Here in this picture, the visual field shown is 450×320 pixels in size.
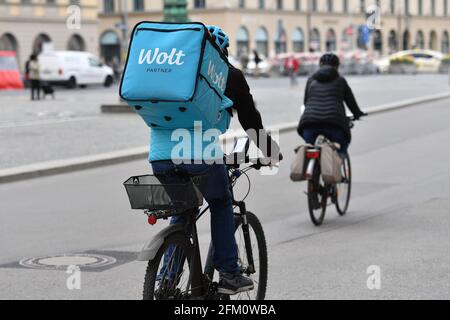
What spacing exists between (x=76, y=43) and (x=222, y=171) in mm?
65417

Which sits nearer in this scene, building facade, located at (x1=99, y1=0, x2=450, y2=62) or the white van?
the white van

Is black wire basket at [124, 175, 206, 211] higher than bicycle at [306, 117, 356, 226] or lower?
higher

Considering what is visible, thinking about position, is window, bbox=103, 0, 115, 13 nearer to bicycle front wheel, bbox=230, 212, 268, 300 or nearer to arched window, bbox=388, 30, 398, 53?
arched window, bbox=388, 30, 398, 53

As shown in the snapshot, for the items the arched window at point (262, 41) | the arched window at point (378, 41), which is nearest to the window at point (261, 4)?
the arched window at point (262, 41)

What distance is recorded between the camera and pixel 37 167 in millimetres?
15719

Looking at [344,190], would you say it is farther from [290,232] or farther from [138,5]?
[138,5]

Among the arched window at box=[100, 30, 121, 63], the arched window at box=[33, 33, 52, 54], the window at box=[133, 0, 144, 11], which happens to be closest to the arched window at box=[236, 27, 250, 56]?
the window at box=[133, 0, 144, 11]

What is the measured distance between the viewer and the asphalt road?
7.54 metres

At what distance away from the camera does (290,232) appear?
10.1 metres

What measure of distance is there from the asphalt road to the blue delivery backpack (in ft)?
6.91

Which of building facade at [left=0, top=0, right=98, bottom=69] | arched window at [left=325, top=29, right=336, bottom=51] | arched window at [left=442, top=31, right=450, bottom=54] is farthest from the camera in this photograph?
arched window at [left=442, top=31, right=450, bottom=54]
